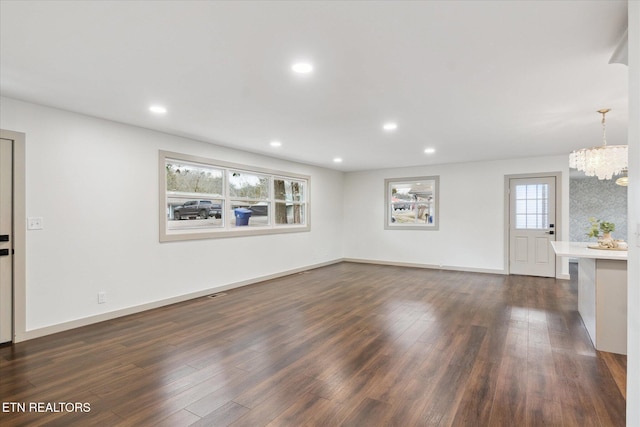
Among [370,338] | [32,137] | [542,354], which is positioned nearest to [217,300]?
[370,338]

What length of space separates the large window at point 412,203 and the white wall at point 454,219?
0.13 metres

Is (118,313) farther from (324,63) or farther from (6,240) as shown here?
(324,63)

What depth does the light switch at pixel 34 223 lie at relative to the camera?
3464 millimetres

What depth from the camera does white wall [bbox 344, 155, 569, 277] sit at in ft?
23.0

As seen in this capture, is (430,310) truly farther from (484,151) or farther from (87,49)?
(87,49)

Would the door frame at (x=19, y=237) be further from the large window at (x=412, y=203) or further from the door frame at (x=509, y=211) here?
the door frame at (x=509, y=211)

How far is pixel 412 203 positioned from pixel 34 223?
7.17 meters

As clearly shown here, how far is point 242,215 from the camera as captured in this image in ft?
20.0

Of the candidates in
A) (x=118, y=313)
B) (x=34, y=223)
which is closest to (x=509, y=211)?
(x=118, y=313)

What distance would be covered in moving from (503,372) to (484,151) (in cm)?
451

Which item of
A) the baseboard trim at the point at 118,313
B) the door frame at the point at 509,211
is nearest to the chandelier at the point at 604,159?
the door frame at the point at 509,211

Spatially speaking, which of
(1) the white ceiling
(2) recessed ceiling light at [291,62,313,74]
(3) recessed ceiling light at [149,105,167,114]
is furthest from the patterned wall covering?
(3) recessed ceiling light at [149,105,167,114]

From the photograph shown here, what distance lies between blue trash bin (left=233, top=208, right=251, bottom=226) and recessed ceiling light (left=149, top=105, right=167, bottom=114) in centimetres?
245

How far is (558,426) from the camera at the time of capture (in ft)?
6.58
